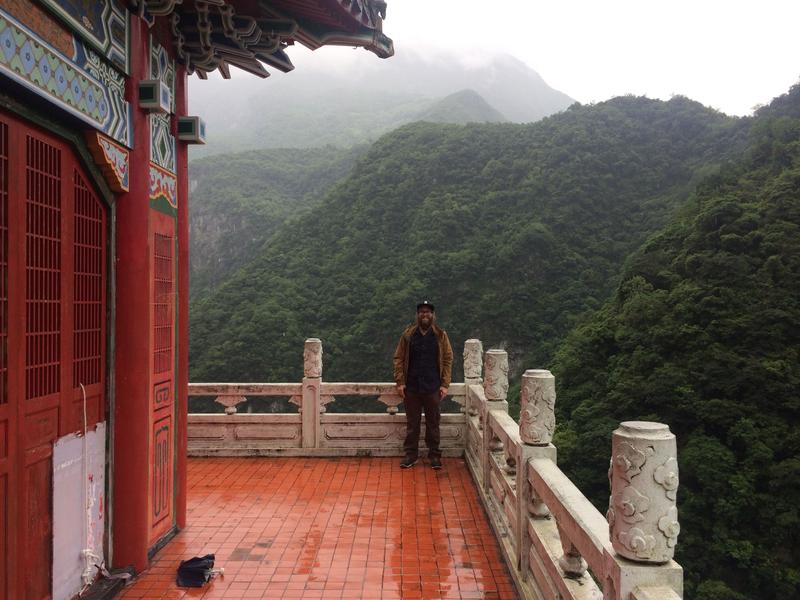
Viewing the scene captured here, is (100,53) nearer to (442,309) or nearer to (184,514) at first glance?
(184,514)

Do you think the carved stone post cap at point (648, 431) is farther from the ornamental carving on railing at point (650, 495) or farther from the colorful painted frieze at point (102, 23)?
the colorful painted frieze at point (102, 23)

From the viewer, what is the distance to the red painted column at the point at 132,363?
399 centimetres

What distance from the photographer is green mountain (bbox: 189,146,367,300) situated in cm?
5900

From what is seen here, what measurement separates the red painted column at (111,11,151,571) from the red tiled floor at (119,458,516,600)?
396 millimetres

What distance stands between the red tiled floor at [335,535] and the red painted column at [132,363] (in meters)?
0.40

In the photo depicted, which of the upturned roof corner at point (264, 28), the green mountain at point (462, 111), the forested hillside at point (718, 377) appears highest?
the green mountain at point (462, 111)

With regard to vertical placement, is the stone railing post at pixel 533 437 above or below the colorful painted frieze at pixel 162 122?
below

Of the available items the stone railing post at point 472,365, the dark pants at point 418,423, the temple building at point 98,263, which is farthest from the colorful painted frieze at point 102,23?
the stone railing post at point 472,365

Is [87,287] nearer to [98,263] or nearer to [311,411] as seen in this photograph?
[98,263]

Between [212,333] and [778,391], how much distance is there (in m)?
30.1

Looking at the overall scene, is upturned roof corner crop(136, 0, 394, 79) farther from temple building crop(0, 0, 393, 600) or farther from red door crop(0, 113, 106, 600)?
red door crop(0, 113, 106, 600)

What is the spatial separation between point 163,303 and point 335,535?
2.12 metres

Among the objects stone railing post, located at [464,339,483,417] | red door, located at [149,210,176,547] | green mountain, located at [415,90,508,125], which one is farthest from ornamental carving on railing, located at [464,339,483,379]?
green mountain, located at [415,90,508,125]

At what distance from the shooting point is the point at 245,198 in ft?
210
